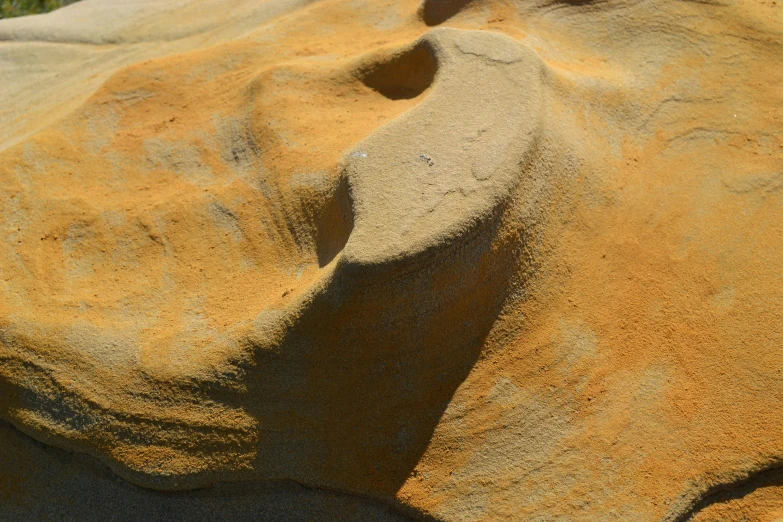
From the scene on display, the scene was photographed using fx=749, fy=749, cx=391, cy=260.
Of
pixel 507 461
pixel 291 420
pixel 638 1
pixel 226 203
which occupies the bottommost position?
pixel 507 461

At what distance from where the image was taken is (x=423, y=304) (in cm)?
270

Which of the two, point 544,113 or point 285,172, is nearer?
point 544,113

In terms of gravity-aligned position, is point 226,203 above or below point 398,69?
below

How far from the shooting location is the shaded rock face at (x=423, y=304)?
2.72 metres

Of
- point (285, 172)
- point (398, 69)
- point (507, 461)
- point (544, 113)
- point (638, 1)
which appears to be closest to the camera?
point (507, 461)

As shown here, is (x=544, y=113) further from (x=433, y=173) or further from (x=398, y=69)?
(x=398, y=69)

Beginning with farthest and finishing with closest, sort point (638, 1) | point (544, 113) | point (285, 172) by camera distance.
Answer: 1. point (638, 1)
2. point (285, 172)
3. point (544, 113)

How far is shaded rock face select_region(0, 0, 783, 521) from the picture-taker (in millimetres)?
2719

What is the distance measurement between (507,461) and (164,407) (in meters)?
1.29

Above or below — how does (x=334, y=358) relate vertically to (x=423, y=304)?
below

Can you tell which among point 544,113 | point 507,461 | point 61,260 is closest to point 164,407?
point 61,260

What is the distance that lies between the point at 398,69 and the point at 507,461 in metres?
1.82

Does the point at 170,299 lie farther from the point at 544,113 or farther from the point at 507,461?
the point at 544,113

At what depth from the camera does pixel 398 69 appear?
3.47 meters
